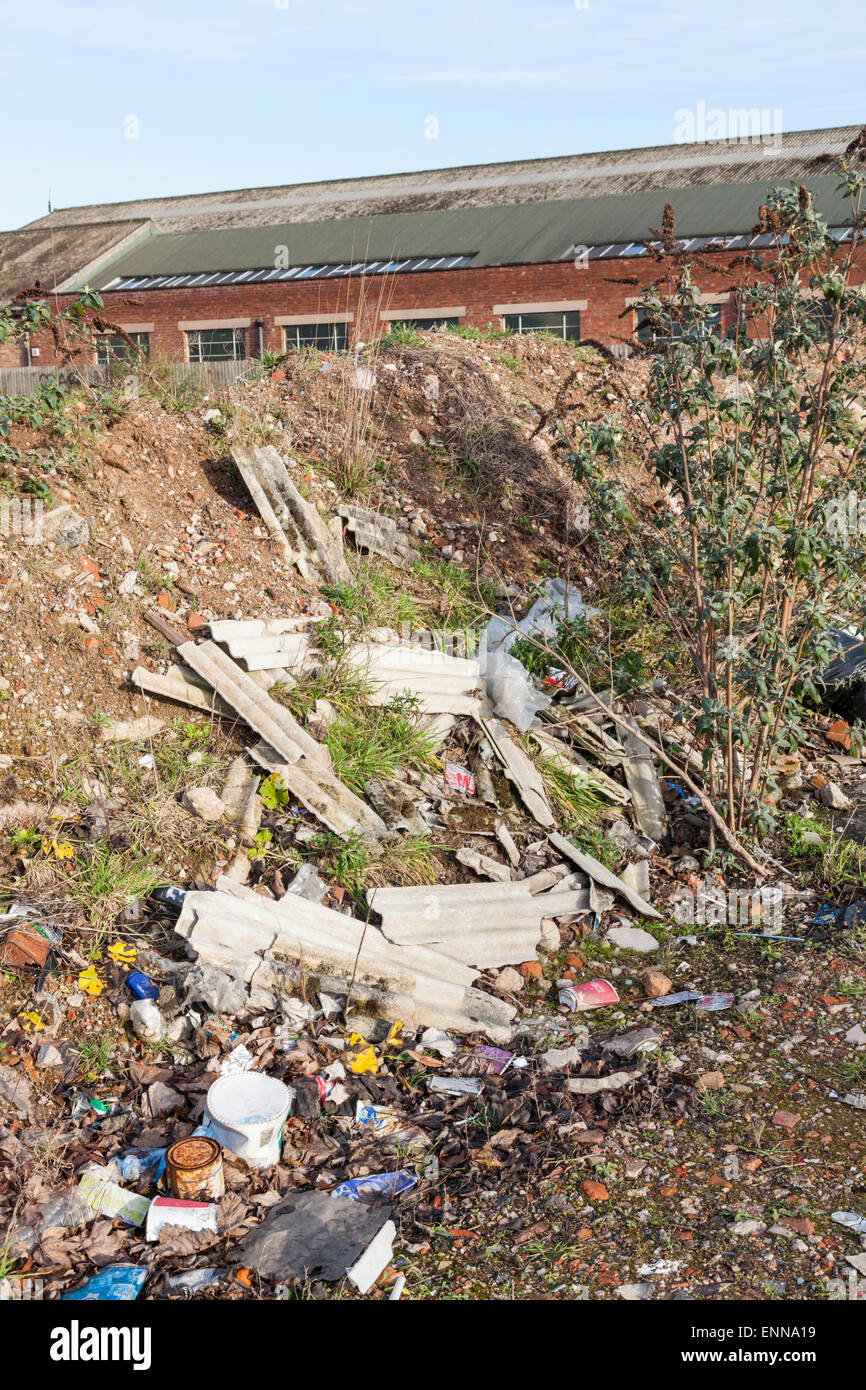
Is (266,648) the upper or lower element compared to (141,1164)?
upper

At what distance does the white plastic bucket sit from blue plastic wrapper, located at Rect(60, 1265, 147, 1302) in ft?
1.48

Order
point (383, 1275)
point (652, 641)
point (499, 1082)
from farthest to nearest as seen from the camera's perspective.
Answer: point (652, 641) < point (499, 1082) < point (383, 1275)

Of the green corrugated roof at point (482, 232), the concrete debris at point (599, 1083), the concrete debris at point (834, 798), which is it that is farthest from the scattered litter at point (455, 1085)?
the green corrugated roof at point (482, 232)

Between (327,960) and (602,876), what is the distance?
1553 millimetres

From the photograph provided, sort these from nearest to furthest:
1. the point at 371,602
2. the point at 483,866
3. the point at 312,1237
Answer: the point at 312,1237, the point at 483,866, the point at 371,602

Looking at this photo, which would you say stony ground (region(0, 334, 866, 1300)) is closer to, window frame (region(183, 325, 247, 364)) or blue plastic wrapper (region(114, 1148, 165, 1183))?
blue plastic wrapper (region(114, 1148, 165, 1183))

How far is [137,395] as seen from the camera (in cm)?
720

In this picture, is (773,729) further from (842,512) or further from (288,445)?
(288,445)

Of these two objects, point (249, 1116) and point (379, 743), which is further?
point (379, 743)

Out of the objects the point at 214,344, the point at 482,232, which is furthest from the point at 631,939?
the point at 214,344

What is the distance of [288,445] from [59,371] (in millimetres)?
2283

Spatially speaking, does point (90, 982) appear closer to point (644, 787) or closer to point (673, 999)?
point (673, 999)

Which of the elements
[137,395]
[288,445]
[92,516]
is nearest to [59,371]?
[137,395]

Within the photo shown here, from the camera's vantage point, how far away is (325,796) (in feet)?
15.9
